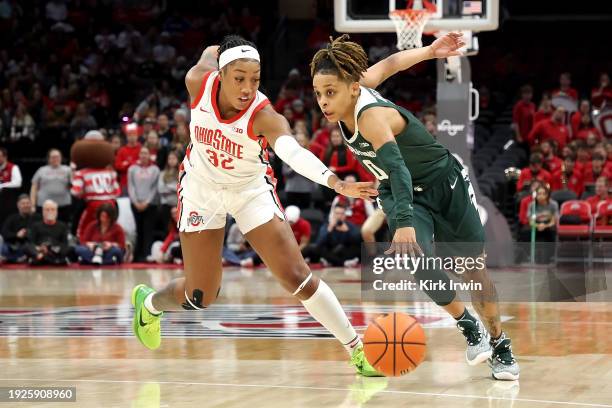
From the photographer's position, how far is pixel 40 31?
25.0m

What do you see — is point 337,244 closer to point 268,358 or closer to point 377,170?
point 268,358

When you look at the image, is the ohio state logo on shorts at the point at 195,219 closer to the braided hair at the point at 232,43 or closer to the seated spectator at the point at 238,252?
the braided hair at the point at 232,43

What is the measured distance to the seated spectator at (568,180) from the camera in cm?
1658

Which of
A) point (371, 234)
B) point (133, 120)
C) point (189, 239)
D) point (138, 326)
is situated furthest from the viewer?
point (133, 120)

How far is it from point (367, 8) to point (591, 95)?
21.6 feet

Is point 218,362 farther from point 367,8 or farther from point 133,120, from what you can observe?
point 133,120

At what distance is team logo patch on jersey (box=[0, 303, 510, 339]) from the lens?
9.28m

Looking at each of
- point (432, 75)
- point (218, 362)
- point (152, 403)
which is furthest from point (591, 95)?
point (152, 403)

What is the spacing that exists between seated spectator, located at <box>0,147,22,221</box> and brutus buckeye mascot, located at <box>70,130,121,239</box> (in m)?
1.11

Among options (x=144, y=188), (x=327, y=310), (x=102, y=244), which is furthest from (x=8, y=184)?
(x=327, y=310)

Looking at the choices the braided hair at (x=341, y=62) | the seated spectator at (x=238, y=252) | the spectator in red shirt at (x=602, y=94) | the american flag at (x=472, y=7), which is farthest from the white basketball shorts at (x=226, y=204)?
the spectator in red shirt at (x=602, y=94)

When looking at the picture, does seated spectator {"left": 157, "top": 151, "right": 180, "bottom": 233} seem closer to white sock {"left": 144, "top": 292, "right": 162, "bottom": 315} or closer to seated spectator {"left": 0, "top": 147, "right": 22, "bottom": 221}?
seated spectator {"left": 0, "top": 147, "right": 22, "bottom": 221}

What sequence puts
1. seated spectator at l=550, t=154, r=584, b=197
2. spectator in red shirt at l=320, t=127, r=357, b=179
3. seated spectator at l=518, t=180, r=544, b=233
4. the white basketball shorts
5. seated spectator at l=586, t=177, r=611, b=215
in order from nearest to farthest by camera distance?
the white basketball shorts, seated spectator at l=586, t=177, r=611, b=215, seated spectator at l=518, t=180, r=544, b=233, spectator in red shirt at l=320, t=127, r=357, b=179, seated spectator at l=550, t=154, r=584, b=197

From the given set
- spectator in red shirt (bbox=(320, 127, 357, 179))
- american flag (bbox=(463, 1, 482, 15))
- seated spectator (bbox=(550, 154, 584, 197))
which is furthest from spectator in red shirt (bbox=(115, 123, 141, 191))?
seated spectator (bbox=(550, 154, 584, 197))
